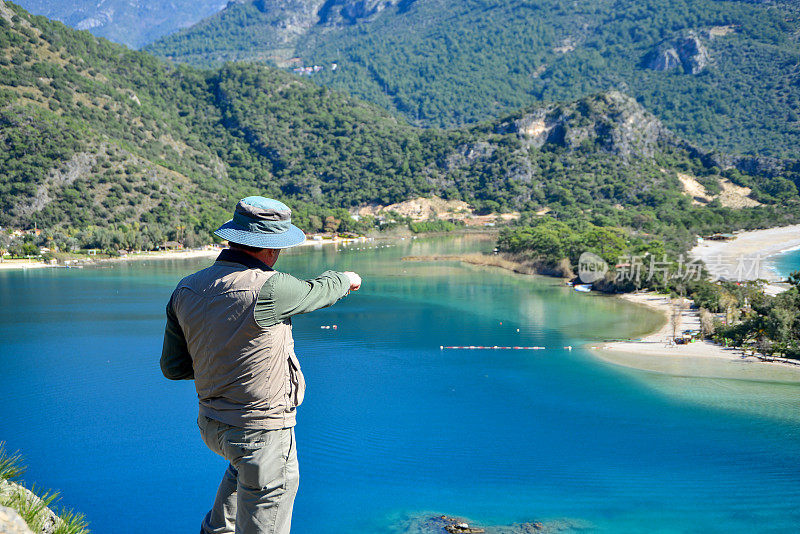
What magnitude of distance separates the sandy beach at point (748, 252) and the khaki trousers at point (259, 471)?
116 ft

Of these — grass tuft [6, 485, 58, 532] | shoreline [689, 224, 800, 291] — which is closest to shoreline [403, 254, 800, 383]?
shoreline [689, 224, 800, 291]

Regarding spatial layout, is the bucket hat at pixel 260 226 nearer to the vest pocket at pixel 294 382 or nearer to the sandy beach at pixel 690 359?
the vest pocket at pixel 294 382

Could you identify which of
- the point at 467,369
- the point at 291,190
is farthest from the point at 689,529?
the point at 291,190

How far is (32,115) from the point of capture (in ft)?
209

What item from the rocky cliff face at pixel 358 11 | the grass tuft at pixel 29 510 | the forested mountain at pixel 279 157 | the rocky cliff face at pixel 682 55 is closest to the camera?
the grass tuft at pixel 29 510

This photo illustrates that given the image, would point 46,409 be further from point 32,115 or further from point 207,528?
point 32,115

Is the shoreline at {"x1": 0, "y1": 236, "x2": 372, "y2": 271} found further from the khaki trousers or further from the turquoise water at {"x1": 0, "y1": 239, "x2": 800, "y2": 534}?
the khaki trousers

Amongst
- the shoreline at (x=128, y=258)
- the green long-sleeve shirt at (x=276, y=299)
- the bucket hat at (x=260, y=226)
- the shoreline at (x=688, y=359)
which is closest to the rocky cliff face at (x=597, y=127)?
the shoreline at (x=128, y=258)

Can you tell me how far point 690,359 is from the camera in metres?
20.0

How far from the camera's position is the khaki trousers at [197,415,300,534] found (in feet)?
9.38

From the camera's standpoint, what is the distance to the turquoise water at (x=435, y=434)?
10.9 meters

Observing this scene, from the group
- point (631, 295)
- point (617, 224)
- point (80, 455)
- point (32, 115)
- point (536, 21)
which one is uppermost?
point (536, 21)

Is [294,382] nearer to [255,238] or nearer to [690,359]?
[255,238]

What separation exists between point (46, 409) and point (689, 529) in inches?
558
